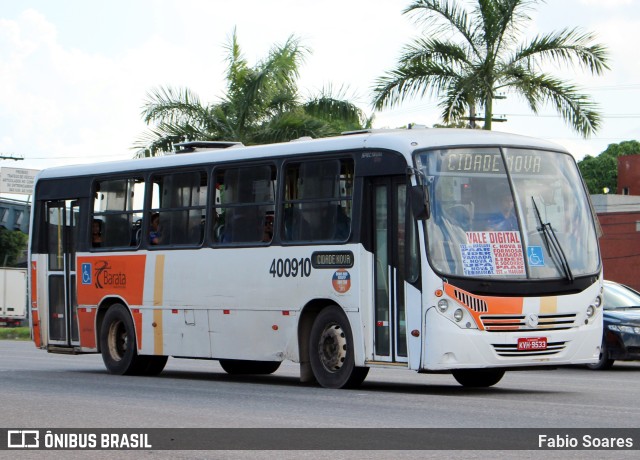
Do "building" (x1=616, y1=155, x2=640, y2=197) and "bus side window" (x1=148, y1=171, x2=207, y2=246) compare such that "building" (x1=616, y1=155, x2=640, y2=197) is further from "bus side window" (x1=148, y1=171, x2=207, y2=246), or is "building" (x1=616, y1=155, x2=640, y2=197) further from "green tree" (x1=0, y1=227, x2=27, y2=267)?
"bus side window" (x1=148, y1=171, x2=207, y2=246)

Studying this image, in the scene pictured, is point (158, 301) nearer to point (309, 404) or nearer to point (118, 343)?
point (118, 343)

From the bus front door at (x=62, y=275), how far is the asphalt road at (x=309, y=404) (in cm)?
85

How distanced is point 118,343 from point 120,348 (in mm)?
86

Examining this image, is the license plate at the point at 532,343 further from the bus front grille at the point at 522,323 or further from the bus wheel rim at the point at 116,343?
the bus wheel rim at the point at 116,343

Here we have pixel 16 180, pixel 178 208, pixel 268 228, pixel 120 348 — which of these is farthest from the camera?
pixel 16 180

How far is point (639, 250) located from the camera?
219 ft

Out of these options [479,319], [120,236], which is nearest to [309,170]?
[479,319]

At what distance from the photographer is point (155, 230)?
19.7 meters

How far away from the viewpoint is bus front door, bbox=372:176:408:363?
15523 mm

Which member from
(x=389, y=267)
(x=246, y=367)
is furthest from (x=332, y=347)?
(x=246, y=367)

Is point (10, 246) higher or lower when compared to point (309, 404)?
higher

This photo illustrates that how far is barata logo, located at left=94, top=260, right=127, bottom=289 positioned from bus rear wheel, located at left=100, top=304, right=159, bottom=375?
358mm

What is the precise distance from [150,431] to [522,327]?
5.41 metres

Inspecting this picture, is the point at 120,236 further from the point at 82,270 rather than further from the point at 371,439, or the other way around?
the point at 371,439
